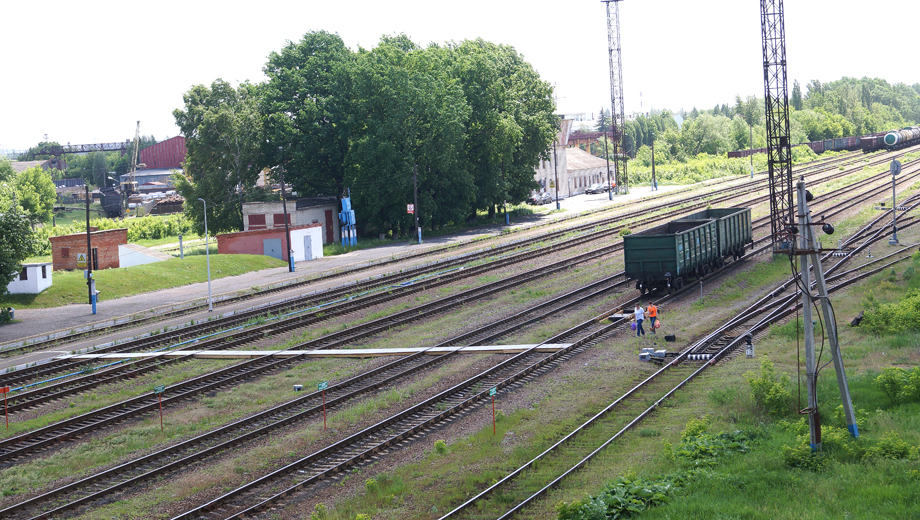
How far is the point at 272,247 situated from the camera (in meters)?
56.7

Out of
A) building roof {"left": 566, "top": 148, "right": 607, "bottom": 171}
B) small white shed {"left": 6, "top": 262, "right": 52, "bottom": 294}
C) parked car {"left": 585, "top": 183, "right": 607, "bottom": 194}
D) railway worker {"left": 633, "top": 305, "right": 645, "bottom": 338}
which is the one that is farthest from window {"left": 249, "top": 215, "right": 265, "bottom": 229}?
building roof {"left": 566, "top": 148, "right": 607, "bottom": 171}

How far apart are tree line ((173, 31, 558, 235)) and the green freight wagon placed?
2529 cm

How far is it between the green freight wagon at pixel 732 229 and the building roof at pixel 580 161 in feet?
200

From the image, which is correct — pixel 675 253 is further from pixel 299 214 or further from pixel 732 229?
pixel 299 214

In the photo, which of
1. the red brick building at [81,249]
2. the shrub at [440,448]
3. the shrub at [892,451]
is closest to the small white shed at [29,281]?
the red brick building at [81,249]

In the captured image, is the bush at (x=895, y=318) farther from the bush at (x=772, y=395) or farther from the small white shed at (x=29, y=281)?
the small white shed at (x=29, y=281)

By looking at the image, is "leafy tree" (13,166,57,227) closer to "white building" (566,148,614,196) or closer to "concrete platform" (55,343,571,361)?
"white building" (566,148,614,196)

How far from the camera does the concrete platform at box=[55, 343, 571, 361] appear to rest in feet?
83.7

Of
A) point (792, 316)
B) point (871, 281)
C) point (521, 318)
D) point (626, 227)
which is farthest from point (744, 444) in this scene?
point (626, 227)

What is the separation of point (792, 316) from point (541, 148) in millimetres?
48642

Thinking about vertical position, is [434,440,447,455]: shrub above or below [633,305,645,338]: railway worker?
below

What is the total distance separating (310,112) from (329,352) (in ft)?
127

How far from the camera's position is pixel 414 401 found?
20281 mm

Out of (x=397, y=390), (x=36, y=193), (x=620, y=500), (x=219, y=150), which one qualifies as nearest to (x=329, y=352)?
(x=397, y=390)
